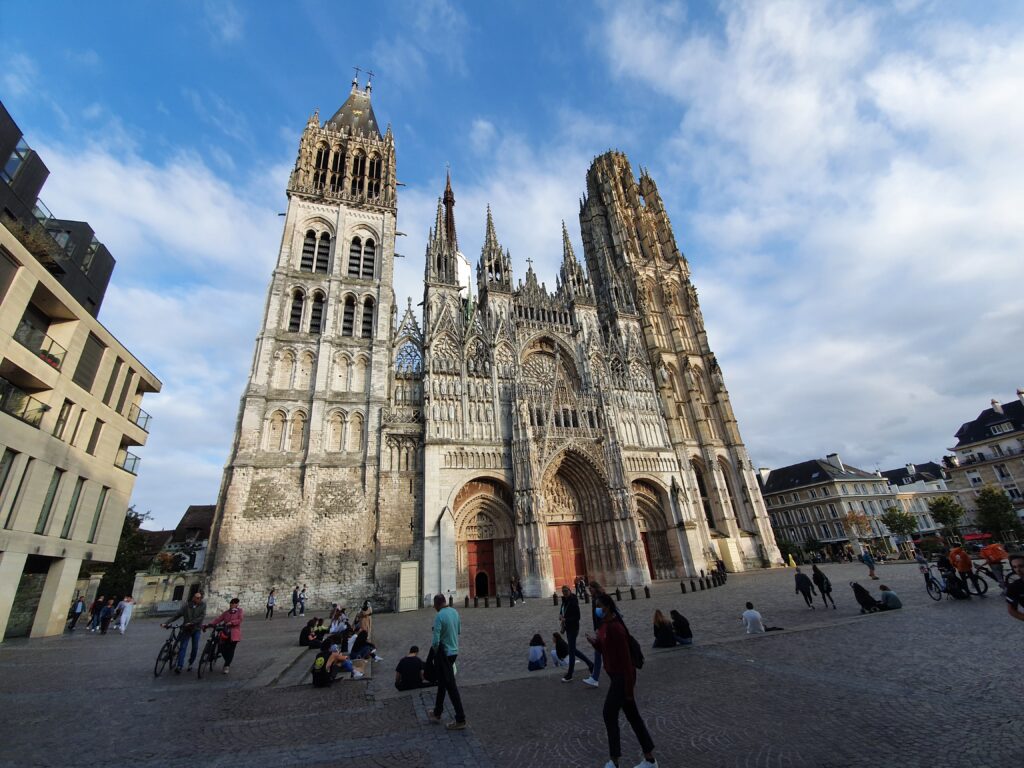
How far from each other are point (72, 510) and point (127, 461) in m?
4.18

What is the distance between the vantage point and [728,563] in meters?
27.2

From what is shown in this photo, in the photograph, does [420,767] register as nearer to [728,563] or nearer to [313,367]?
[313,367]

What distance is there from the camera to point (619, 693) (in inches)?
146

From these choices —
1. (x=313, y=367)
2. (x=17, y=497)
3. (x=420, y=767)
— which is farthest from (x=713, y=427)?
(x=17, y=497)

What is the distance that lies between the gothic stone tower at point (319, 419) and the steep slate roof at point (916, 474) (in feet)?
221

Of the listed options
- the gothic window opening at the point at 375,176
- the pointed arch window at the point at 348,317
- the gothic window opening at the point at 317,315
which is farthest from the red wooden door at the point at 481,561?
the gothic window opening at the point at 375,176

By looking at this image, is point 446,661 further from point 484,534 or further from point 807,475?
point 807,475

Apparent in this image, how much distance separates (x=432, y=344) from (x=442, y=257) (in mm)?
7478

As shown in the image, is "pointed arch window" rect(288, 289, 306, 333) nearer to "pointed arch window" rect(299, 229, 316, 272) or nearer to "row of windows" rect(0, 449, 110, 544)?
"pointed arch window" rect(299, 229, 316, 272)

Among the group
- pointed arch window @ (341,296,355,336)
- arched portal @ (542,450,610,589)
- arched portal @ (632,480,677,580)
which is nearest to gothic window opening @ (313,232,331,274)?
pointed arch window @ (341,296,355,336)

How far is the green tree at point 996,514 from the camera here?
109 feet

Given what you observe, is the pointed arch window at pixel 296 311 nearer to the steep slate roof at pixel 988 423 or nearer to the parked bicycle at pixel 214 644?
the parked bicycle at pixel 214 644

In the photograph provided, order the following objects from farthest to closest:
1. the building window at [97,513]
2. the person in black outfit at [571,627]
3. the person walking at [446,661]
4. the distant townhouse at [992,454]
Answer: the distant townhouse at [992,454]
the building window at [97,513]
the person in black outfit at [571,627]
the person walking at [446,661]

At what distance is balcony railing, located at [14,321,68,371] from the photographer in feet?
44.9
